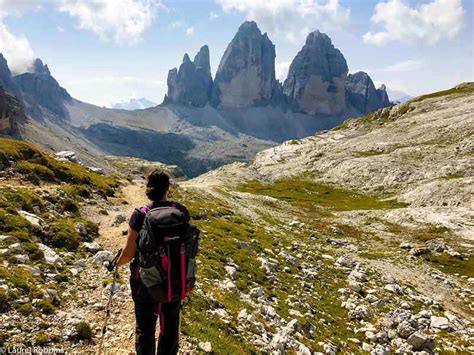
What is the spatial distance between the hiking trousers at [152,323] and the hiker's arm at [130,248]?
43.2 inches

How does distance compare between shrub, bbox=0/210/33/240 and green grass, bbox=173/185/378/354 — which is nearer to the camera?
green grass, bbox=173/185/378/354

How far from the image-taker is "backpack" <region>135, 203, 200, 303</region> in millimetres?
8023

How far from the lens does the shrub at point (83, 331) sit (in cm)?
1097

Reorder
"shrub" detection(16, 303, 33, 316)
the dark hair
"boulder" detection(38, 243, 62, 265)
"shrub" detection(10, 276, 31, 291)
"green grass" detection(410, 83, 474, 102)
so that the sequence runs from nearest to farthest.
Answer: the dark hair < "shrub" detection(16, 303, 33, 316) < "shrub" detection(10, 276, 31, 291) < "boulder" detection(38, 243, 62, 265) < "green grass" detection(410, 83, 474, 102)

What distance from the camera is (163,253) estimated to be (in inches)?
316

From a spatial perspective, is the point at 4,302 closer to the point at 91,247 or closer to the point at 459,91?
the point at 91,247

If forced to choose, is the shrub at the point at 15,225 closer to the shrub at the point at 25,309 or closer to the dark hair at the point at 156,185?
the shrub at the point at 25,309

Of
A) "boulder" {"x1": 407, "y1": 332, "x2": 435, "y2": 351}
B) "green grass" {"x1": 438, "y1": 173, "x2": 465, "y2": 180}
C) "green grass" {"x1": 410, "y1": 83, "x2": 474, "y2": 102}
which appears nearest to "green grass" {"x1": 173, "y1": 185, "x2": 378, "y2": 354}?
"boulder" {"x1": 407, "y1": 332, "x2": 435, "y2": 351}

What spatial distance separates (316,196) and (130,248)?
86.3 meters

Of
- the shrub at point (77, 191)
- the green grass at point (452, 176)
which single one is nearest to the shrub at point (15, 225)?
the shrub at point (77, 191)

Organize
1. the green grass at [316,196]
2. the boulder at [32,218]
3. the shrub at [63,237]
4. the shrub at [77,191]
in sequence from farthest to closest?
1. the green grass at [316,196]
2. the shrub at [77,191]
3. the boulder at [32,218]
4. the shrub at [63,237]

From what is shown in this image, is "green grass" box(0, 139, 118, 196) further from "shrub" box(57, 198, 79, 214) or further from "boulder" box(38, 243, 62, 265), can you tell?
"boulder" box(38, 243, 62, 265)

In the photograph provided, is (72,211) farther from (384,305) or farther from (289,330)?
(384,305)

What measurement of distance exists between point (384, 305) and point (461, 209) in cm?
4463
